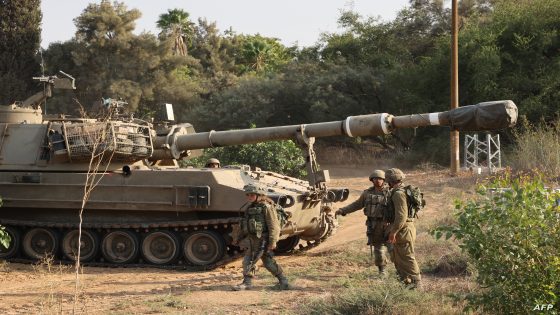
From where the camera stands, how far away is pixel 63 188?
11.8 meters

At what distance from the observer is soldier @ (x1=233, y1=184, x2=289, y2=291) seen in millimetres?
9078

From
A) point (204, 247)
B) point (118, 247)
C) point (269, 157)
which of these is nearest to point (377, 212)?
point (204, 247)

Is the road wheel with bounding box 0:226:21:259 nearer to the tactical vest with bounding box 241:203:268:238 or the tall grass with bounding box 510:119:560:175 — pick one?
the tactical vest with bounding box 241:203:268:238

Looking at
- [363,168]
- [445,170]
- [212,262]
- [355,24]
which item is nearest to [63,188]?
[212,262]

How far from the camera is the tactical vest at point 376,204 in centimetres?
916

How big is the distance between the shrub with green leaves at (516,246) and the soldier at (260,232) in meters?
2.95

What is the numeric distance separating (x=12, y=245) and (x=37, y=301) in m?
3.74

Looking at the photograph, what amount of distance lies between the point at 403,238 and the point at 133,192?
15.3 feet

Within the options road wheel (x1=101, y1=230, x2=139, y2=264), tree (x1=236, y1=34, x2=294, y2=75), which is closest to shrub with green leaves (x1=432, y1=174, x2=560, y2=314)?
road wheel (x1=101, y1=230, x2=139, y2=264)

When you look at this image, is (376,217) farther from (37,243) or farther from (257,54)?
(257,54)

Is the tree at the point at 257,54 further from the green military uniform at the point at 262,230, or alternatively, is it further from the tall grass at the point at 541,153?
the green military uniform at the point at 262,230

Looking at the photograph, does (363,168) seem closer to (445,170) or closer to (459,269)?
(445,170)

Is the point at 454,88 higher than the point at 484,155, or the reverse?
the point at 454,88

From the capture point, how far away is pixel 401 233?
28.2 ft
